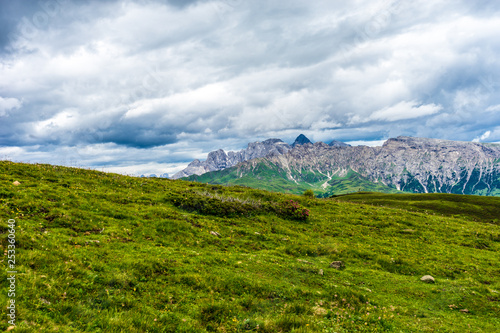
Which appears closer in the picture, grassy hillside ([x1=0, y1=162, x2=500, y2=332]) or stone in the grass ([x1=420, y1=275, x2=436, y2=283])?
grassy hillside ([x1=0, y1=162, x2=500, y2=332])

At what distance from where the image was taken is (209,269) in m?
14.9

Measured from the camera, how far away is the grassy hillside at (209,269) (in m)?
10.0

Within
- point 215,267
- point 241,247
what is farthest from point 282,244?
point 215,267

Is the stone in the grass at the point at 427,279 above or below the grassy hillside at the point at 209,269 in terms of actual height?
below

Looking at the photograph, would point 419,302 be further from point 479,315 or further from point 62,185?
point 62,185

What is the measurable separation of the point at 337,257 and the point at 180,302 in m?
15.7

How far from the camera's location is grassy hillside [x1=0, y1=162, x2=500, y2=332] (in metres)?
10.0

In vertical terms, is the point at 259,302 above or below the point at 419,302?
above

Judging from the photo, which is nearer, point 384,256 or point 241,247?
point 241,247

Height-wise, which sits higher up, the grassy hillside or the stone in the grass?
the grassy hillside

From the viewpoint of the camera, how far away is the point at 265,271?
642 inches

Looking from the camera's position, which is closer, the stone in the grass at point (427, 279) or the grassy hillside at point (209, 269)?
the grassy hillside at point (209, 269)

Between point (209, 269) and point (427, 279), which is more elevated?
point (209, 269)

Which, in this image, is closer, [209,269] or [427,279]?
[209,269]
